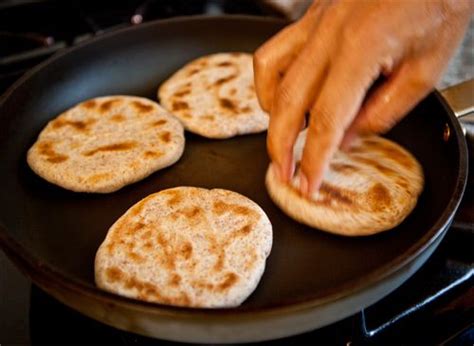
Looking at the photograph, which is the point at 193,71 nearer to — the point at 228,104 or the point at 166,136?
the point at 228,104

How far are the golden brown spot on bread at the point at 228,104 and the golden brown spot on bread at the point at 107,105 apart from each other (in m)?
0.24

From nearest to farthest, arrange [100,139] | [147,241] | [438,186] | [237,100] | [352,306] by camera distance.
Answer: [352,306] < [147,241] < [438,186] < [100,139] < [237,100]

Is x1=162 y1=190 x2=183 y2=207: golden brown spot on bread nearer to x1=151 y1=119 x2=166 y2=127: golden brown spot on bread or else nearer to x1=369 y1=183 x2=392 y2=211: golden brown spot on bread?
x1=151 y1=119 x2=166 y2=127: golden brown spot on bread

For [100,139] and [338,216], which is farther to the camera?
[100,139]

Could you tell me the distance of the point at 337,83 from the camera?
0.74 meters

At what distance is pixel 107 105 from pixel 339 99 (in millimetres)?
676

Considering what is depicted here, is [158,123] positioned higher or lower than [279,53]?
lower

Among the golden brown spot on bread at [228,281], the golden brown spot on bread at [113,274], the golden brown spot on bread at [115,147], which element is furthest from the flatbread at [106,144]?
the golden brown spot on bread at [228,281]

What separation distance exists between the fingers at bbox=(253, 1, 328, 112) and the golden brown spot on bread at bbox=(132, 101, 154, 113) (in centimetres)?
38

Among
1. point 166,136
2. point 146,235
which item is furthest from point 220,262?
point 166,136

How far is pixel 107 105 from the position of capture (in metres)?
1.25

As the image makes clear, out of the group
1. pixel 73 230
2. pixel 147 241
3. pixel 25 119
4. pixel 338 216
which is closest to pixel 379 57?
pixel 338 216

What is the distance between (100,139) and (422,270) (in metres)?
0.70

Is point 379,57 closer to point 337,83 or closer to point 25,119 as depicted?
point 337,83
